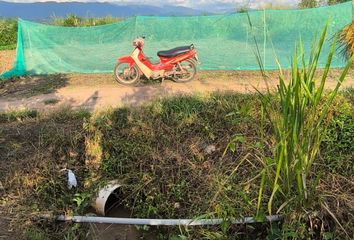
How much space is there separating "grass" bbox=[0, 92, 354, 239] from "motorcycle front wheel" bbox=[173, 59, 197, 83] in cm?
336

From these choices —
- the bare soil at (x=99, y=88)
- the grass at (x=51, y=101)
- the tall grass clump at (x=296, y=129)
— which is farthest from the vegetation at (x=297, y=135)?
the grass at (x=51, y=101)

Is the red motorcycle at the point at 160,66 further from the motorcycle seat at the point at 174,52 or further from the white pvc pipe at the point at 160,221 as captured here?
the white pvc pipe at the point at 160,221

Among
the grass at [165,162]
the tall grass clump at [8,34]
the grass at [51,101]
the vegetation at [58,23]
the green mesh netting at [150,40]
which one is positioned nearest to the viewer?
the grass at [165,162]

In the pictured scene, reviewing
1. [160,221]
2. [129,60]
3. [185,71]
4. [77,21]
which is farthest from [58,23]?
[160,221]

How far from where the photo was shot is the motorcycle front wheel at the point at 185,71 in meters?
7.74

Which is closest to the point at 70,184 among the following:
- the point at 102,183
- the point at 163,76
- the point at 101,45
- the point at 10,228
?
the point at 102,183

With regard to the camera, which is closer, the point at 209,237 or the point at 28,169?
the point at 209,237

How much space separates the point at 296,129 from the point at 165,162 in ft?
4.83

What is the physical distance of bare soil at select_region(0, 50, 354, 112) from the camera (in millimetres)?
6457

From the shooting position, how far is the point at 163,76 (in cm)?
770

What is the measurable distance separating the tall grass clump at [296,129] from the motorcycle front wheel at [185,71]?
4991mm

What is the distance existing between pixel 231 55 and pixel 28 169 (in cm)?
572

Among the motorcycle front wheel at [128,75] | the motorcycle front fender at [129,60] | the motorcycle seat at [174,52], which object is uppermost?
the motorcycle seat at [174,52]

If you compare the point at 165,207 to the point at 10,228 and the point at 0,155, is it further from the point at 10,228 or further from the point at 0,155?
the point at 0,155
